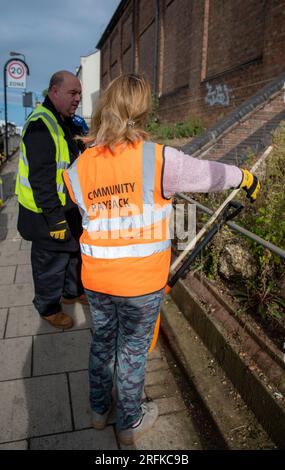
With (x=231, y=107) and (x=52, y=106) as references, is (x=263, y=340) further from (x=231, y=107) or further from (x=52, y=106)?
(x=231, y=107)

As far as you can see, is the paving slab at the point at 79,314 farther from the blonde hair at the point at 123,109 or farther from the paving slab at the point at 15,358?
the blonde hair at the point at 123,109

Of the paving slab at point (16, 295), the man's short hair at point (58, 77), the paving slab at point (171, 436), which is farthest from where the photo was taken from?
the paving slab at point (16, 295)

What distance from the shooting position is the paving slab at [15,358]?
268 cm

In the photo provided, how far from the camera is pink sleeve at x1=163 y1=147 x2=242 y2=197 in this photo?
66.2 inches

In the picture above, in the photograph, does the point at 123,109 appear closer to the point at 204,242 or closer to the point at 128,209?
the point at 128,209

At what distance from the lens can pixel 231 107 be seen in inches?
369

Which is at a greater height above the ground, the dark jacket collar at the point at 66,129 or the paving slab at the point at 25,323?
the dark jacket collar at the point at 66,129

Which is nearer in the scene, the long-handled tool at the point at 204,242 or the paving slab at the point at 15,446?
the paving slab at the point at 15,446

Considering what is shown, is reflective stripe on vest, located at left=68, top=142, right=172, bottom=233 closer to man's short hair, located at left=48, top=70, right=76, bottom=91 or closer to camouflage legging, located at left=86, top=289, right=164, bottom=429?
camouflage legging, located at left=86, top=289, right=164, bottom=429

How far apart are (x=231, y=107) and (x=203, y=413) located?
8559mm

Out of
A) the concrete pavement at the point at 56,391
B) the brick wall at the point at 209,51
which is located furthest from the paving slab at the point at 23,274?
the brick wall at the point at 209,51

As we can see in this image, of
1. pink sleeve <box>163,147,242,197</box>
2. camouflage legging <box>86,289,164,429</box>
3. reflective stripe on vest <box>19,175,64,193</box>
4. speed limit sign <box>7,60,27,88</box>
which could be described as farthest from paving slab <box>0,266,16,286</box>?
speed limit sign <box>7,60,27,88</box>

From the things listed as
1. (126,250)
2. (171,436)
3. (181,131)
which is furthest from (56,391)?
(181,131)
